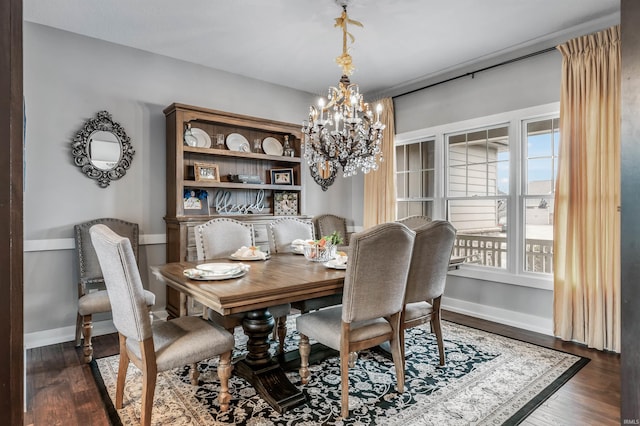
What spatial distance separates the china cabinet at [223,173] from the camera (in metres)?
3.56

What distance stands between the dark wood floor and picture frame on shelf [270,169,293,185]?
2424mm

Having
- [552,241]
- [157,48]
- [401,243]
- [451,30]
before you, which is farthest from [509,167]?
[157,48]

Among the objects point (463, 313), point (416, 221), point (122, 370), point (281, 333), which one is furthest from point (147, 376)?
point (463, 313)

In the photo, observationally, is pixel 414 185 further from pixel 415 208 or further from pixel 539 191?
pixel 539 191

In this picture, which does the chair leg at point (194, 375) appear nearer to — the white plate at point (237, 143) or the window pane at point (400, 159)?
the white plate at point (237, 143)

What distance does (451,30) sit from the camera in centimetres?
322

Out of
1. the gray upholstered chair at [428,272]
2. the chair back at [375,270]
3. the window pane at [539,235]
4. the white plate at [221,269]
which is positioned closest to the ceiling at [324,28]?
the window pane at [539,235]

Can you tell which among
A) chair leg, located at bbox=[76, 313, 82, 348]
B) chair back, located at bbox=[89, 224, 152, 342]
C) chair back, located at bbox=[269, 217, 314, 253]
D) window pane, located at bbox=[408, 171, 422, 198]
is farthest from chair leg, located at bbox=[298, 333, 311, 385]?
window pane, located at bbox=[408, 171, 422, 198]

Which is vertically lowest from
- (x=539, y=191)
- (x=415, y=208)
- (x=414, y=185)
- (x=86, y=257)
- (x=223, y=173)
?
(x=86, y=257)

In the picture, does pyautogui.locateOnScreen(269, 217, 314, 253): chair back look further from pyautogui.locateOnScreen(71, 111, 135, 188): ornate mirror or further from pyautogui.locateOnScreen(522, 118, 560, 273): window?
pyautogui.locateOnScreen(522, 118, 560, 273): window

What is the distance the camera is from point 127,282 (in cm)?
171

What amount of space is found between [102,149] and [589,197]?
14.5 feet

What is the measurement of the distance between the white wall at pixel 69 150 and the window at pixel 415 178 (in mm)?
2602

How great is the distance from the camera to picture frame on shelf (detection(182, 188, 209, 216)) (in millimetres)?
3867
